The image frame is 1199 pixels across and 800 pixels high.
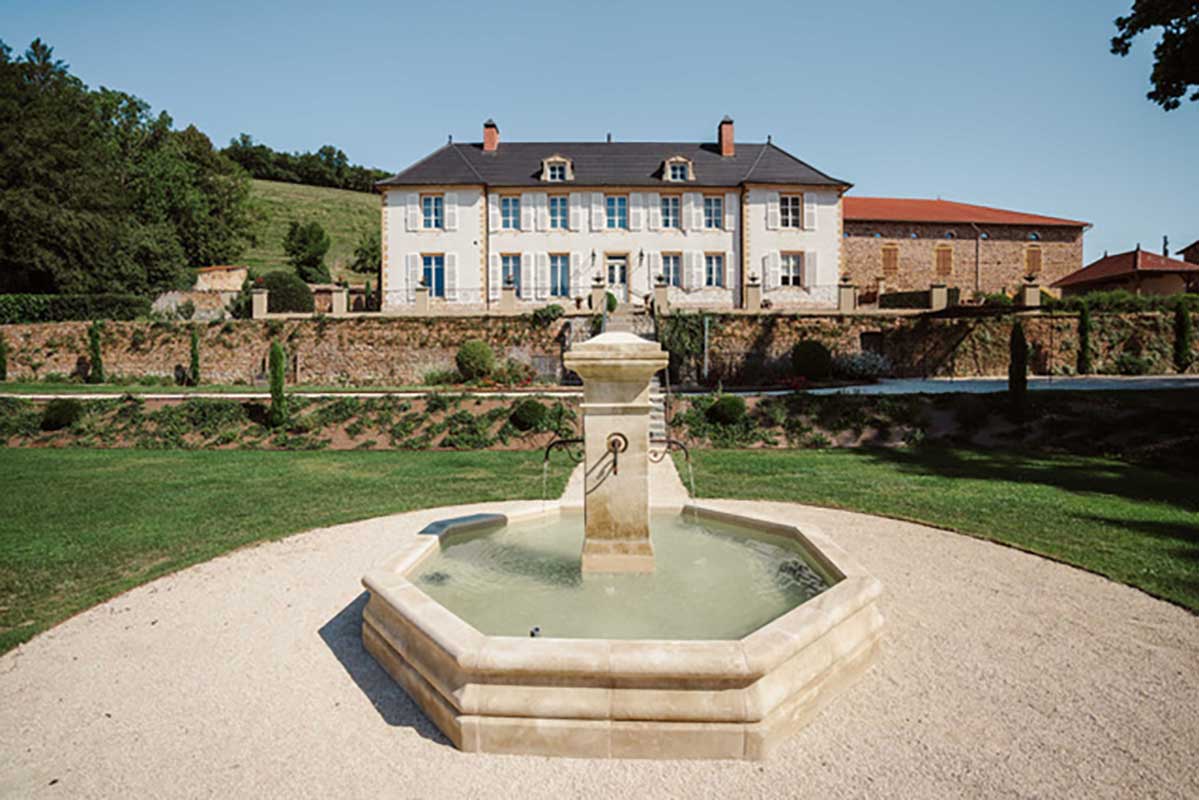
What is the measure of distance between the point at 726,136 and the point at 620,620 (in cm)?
3097

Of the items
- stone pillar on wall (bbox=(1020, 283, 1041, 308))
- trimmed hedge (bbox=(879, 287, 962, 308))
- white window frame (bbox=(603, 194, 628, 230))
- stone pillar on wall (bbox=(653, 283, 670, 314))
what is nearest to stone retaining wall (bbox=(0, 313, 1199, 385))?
stone pillar on wall (bbox=(1020, 283, 1041, 308))

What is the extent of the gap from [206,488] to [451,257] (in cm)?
2023

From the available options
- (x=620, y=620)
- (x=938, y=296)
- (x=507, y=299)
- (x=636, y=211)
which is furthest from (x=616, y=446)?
(x=636, y=211)

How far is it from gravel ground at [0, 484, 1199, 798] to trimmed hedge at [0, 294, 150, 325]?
29975 millimetres

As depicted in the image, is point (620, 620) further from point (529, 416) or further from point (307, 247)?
point (307, 247)

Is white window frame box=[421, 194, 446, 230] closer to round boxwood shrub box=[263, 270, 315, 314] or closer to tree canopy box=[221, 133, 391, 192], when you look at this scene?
round boxwood shrub box=[263, 270, 315, 314]

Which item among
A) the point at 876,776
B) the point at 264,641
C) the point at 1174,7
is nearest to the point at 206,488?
the point at 264,641

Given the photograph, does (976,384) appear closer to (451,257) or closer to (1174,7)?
(1174,7)

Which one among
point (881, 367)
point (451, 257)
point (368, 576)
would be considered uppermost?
point (451, 257)

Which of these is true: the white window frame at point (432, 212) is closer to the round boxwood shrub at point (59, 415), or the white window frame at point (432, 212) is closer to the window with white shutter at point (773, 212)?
the window with white shutter at point (773, 212)

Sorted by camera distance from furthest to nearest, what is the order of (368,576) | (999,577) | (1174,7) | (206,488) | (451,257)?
(451,257), (1174,7), (206,488), (999,577), (368,576)

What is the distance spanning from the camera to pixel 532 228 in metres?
29.1

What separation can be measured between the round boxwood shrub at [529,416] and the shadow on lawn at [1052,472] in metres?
7.14

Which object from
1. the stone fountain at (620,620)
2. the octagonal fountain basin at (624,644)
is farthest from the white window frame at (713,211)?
the octagonal fountain basin at (624,644)
